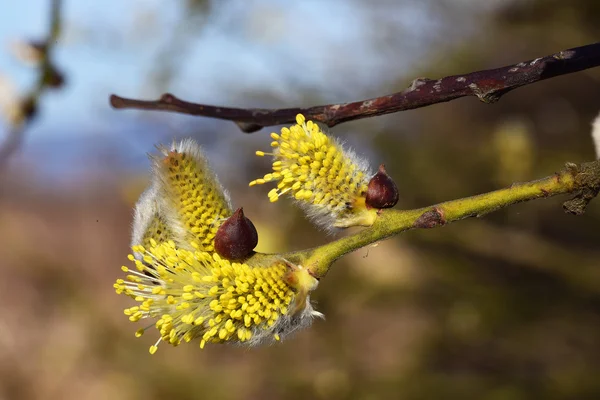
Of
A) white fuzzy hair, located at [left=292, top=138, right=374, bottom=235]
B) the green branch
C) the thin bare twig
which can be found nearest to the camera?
the green branch

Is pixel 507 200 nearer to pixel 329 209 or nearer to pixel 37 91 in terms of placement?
pixel 329 209

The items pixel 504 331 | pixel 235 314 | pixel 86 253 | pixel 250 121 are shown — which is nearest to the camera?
pixel 235 314

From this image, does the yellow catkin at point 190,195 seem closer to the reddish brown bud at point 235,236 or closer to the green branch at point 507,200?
the reddish brown bud at point 235,236

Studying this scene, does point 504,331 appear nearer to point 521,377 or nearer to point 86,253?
point 521,377

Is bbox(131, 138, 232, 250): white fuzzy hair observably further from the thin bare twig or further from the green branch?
the thin bare twig

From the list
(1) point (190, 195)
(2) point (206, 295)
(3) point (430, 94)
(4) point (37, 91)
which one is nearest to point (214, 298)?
(2) point (206, 295)

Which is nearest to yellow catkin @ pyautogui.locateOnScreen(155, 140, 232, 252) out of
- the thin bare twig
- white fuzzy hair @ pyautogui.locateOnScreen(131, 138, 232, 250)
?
white fuzzy hair @ pyautogui.locateOnScreen(131, 138, 232, 250)

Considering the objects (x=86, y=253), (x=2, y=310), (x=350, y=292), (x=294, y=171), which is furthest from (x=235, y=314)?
(x=2, y=310)
